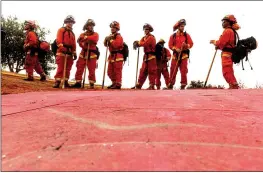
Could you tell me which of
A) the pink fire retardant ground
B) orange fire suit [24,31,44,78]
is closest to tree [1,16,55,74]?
orange fire suit [24,31,44,78]

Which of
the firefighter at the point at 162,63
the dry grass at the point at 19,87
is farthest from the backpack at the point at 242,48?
the dry grass at the point at 19,87

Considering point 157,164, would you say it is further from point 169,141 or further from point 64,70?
point 64,70

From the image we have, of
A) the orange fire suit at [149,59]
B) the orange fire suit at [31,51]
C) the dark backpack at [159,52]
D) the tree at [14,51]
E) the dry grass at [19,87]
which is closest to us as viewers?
the dry grass at [19,87]

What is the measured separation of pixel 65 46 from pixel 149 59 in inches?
93.2

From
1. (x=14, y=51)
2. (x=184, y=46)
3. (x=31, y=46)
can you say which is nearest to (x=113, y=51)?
(x=184, y=46)

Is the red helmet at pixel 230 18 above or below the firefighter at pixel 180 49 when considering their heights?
above

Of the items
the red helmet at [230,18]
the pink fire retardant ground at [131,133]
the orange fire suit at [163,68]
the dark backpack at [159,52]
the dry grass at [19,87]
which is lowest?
the pink fire retardant ground at [131,133]

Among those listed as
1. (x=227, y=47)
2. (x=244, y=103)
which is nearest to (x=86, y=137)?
(x=244, y=103)

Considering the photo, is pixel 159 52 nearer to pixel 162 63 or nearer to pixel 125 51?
pixel 162 63

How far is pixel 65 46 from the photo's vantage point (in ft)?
35.8

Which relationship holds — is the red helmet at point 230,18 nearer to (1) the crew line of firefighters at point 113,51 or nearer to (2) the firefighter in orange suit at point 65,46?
(1) the crew line of firefighters at point 113,51

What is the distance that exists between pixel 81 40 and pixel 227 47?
3.86 m

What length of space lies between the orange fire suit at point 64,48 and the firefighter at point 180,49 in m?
2.70

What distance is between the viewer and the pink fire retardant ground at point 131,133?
383 cm
